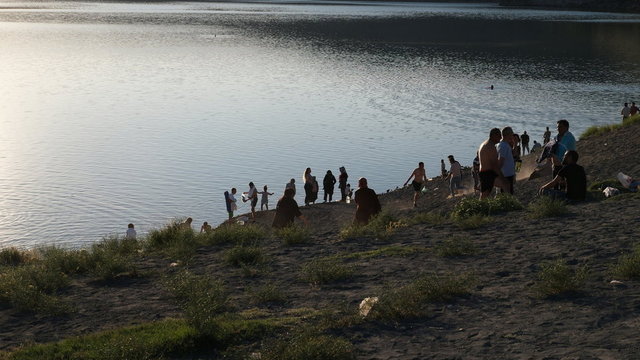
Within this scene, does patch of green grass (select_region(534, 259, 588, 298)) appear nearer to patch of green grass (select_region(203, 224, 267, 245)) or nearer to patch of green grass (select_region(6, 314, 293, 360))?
patch of green grass (select_region(6, 314, 293, 360))

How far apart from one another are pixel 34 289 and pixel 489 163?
7.66m

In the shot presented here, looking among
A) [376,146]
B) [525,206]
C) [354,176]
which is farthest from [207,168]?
[525,206]

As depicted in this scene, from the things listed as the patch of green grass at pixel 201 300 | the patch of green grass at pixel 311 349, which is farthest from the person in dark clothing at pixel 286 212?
the patch of green grass at pixel 311 349

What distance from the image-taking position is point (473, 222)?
44.7ft

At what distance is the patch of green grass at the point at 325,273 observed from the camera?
1082 cm

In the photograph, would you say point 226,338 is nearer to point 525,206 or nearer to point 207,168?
point 525,206

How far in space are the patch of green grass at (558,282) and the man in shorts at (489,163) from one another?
16.5 feet

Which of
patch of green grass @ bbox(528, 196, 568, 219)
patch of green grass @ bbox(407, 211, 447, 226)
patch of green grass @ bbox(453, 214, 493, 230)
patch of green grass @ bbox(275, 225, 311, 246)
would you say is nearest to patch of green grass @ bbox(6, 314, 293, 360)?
patch of green grass @ bbox(275, 225, 311, 246)

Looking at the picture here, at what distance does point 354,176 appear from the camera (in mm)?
32562

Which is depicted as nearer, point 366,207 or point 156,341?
point 156,341

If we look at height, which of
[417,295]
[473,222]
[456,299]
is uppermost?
[473,222]

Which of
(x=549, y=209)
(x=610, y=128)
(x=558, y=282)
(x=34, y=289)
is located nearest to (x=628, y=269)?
(x=558, y=282)

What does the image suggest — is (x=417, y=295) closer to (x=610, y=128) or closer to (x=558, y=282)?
(x=558, y=282)

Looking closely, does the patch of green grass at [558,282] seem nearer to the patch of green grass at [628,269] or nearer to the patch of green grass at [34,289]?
the patch of green grass at [628,269]
